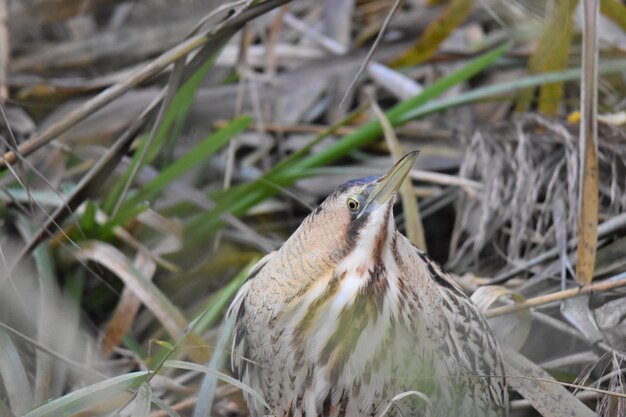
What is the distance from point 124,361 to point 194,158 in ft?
1.79

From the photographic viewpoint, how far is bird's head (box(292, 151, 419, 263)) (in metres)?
1.68

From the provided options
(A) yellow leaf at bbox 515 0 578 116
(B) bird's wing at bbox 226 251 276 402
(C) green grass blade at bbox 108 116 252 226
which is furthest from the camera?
(A) yellow leaf at bbox 515 0 578 116

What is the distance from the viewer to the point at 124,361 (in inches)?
96.1

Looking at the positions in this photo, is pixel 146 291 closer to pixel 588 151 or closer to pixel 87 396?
pixel 87 396

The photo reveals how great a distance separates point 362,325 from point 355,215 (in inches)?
7.4

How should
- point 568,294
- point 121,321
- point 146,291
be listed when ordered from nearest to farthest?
point 568,294
point 146,291
point 121,321

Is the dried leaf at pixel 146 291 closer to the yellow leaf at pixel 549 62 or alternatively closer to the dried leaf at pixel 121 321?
the dried leaf at pixel 121 321

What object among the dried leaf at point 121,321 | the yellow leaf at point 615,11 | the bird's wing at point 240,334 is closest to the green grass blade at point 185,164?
the dried leaf at point 121,321

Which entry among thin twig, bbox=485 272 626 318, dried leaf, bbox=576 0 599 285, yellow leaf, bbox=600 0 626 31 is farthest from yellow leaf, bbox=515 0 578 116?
thin twig, bbox=485 272 626 318

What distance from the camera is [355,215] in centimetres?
171

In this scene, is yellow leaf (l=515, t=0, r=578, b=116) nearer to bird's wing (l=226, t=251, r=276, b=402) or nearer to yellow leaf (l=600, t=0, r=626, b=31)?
yellow leaf (l=600, t=0, r=626, b=31)

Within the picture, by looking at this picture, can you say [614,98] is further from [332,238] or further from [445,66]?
[332,238]

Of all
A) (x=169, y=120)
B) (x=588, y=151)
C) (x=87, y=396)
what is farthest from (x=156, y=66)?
(x=588, y=151)

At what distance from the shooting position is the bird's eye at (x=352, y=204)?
171cm
